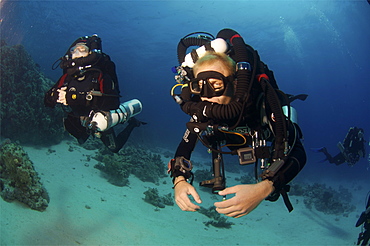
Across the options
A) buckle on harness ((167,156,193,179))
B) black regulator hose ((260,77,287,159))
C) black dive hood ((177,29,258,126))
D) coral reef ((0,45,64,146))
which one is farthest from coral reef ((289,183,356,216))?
coral reef ((0,45,64,146))

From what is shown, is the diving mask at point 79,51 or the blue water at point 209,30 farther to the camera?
the blue water at point 209,30

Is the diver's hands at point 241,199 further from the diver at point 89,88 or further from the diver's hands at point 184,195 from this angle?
the diver at point 89,88

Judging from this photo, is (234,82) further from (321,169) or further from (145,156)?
Result: (321,169)

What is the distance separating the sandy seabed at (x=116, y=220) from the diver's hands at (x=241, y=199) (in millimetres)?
4892

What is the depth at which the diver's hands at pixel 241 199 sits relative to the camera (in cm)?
201

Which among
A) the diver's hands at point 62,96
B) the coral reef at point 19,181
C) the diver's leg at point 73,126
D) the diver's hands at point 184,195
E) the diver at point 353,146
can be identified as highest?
the diver at point 353,146

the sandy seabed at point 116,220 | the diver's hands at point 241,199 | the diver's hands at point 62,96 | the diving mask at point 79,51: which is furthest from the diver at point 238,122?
the sandy seabed at point 116,220

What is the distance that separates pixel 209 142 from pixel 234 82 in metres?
0.98

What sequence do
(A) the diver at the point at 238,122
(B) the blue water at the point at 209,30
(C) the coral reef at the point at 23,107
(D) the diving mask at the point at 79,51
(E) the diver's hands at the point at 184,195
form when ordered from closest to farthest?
(A) the diver at the point at 238,122
(E) the diver's hands at the point at 184,195
(D) the diving mask at the point at 79,51
(C) the coral reef at the point at 23,107
(B) the blue water at the point at 209,30

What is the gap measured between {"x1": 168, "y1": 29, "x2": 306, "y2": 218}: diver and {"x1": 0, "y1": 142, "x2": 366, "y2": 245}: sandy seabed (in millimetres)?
4296

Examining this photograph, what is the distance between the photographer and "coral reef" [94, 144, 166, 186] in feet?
31.2

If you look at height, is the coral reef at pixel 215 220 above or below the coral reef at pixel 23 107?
Answer: below

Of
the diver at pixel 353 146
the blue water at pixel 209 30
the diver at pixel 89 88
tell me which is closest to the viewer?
the diver at pixel 89 88

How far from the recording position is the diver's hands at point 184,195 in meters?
2.53
